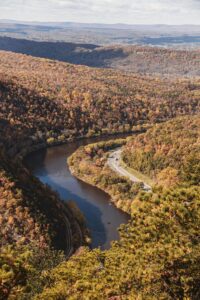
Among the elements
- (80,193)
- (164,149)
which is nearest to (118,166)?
(164,149)

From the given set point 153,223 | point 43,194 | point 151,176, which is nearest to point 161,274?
point 153,223

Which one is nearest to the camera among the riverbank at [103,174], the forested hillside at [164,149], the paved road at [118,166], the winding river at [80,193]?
the winding river at [80,193]

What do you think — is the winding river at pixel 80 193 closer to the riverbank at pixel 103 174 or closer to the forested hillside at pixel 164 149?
the riverbank at pixel 103 174

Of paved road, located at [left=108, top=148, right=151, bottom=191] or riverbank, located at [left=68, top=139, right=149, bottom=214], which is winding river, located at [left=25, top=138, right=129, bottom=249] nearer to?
riverbank, located at [left=68, top=139, right=149, bottom=214]

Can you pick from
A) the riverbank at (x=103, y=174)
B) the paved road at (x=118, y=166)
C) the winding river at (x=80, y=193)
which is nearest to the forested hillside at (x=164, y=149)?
the paved road at (x=118, y=166)

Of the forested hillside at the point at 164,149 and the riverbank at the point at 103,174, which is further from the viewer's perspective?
the forested hillside at the point at 164,149

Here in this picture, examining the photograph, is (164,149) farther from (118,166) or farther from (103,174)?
(103,174)

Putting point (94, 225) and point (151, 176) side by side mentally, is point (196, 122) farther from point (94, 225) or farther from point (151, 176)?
point (94, 225)
